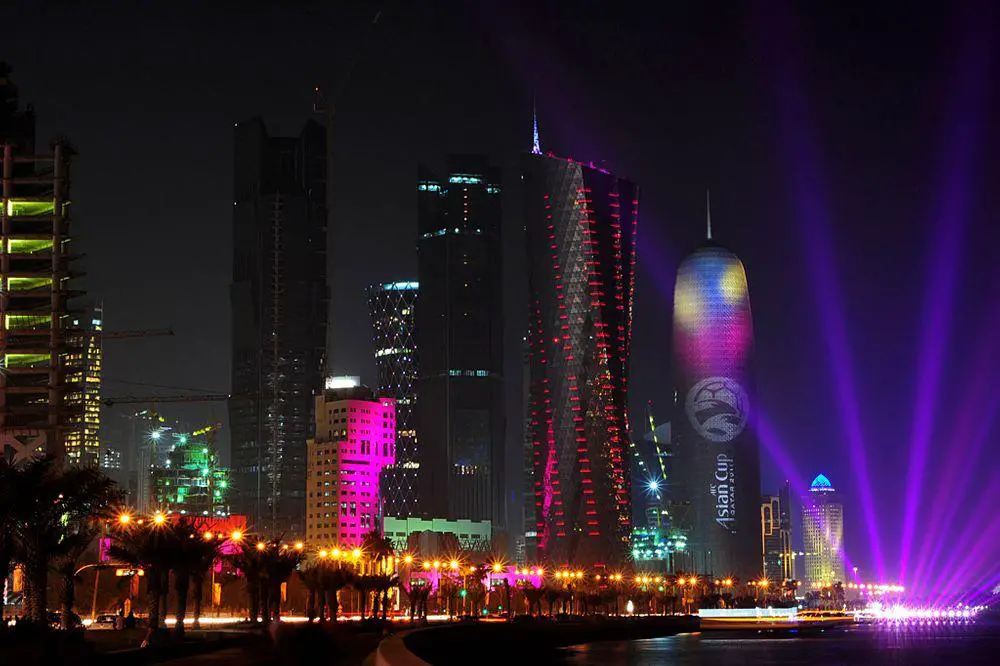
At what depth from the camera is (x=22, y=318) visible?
15425 centimetres

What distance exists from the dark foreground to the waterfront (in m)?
2.66

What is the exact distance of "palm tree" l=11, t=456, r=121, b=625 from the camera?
211 ft

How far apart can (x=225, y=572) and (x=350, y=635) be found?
1917 inches

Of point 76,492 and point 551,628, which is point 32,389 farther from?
point 76,492

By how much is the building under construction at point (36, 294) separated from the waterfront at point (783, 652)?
61915 millimetres

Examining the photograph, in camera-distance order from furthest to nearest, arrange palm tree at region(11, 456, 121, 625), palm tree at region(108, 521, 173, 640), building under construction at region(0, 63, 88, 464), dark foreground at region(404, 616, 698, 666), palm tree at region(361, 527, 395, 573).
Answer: palm tree at region(361, 527, 395, 573) < building under construction at region(0, 63, 88, 464) < dark foreground at region(404, 616, 698, 666) < palm tree at region(108, 521, 173, 640) < palm tree at region(11, 456, 121, 625)

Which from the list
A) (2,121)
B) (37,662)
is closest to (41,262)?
(2,121)

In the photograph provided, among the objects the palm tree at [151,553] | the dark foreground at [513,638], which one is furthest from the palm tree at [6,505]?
the dark foreground at [513,638]

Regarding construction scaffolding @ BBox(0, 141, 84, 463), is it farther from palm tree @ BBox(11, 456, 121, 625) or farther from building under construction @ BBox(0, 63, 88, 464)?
palm tree @ BBox(11, 456, 121, 625)

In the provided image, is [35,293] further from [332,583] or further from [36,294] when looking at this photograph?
[332,583]

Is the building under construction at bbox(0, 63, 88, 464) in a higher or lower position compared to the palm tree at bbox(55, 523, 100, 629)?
higher

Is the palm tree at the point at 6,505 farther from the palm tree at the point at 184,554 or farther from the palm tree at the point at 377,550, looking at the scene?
the palm tree at the point at 377,550

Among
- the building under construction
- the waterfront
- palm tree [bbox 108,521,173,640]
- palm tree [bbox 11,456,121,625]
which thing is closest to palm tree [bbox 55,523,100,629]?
palm tree [bbox 11,456,121,625]

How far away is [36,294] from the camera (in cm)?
15275
